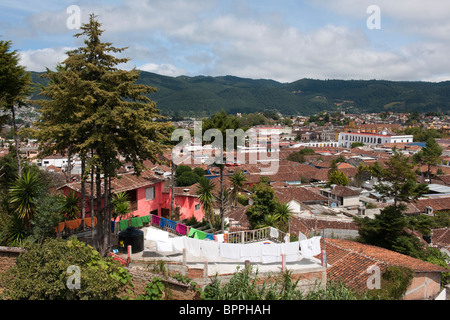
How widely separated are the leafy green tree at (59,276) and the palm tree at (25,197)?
4543 mm

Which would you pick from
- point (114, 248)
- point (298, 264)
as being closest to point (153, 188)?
point (114, 248)

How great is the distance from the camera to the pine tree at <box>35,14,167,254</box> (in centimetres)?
1179

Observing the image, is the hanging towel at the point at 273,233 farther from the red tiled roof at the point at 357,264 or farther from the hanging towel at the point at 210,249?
the hanging towel at the point at 210,249

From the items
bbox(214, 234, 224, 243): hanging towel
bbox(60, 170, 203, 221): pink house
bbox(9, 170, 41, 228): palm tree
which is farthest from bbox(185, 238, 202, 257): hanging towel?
bbox(9, 170, 41, 228): palm tree

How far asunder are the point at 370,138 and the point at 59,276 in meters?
117

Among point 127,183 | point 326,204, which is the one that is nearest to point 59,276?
point 127,183

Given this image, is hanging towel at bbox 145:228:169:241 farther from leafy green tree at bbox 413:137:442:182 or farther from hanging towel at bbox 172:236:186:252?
leafy green tree at bbox 413:137:442:182

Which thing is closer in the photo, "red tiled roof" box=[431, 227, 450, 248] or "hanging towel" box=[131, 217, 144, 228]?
"hanging towel" box=[131, 217, 144, 228]

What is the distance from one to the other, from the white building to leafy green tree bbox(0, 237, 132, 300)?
10937cm

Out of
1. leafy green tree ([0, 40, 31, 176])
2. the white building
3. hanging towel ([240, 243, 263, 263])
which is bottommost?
hanging towel ([240, 243, 263, 263])

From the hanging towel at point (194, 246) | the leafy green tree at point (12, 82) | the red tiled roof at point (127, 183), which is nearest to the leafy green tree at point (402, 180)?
the red tiled roof at point (127, 183)

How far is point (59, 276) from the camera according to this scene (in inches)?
337

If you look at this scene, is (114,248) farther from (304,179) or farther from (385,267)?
(304,179)
